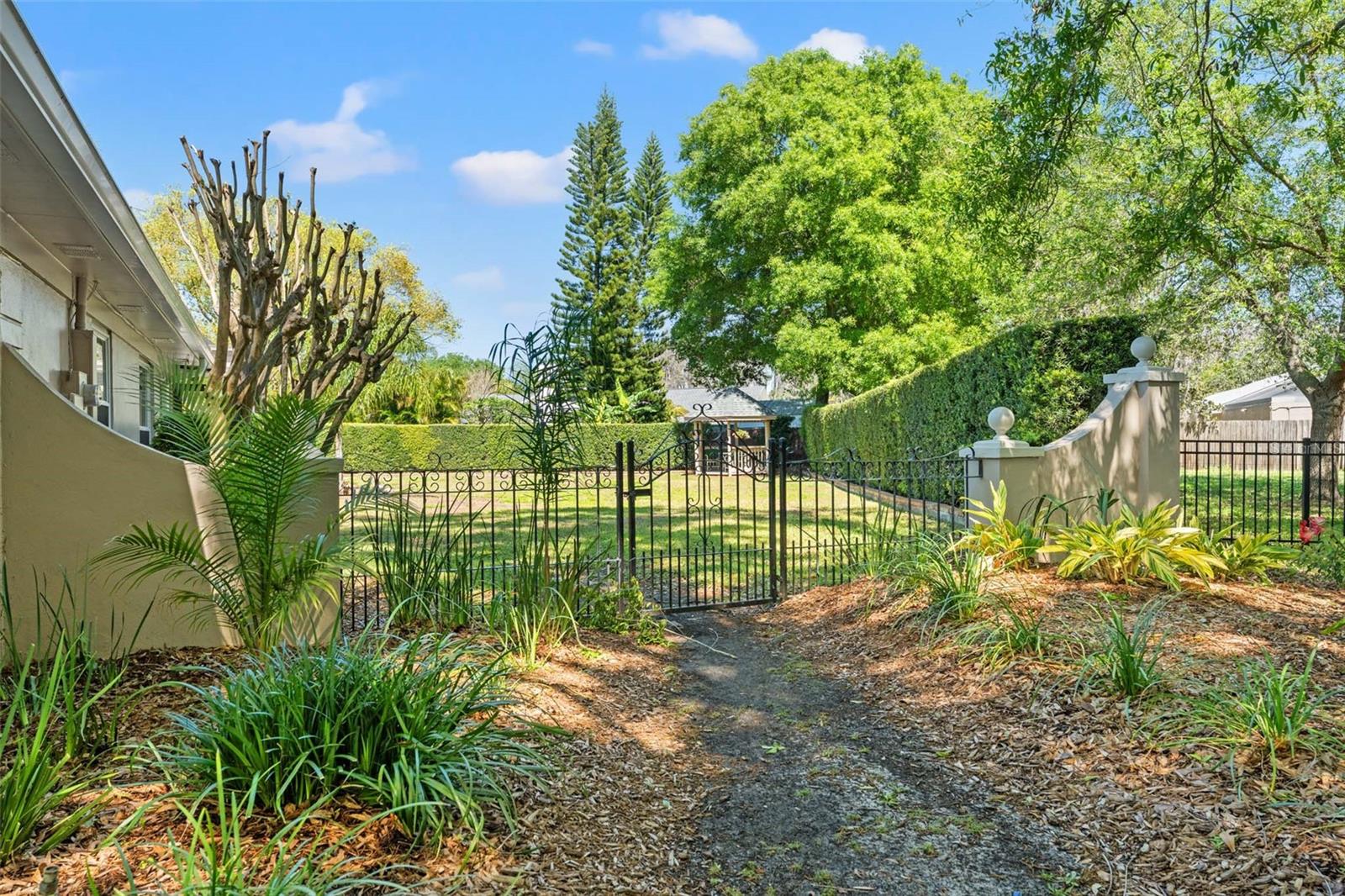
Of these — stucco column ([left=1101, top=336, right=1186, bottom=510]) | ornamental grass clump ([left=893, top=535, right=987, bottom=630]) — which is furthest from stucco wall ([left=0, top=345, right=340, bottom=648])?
stucco column ([left=1101, top=336, right=1186, bottom=510])

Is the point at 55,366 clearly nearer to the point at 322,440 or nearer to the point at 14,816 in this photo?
the point at 322,440

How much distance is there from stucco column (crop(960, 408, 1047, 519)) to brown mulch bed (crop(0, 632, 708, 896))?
173 inches

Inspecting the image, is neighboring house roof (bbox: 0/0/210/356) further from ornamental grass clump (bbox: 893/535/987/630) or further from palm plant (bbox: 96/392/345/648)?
ornamental grass clump (bbox: 893/535/987/630)

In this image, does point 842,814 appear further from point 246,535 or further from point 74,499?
point 74,499

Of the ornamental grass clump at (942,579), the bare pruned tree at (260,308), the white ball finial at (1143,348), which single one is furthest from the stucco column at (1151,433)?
the bare pruned tree at (260,308)

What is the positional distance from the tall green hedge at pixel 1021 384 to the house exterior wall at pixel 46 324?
8095mm

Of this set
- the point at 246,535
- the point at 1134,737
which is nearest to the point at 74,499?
the point at 246,535

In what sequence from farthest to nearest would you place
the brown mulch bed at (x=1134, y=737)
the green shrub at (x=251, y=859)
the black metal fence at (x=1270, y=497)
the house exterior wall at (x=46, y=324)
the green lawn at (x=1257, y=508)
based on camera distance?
the green lawn at (x=1257, y=508) → the black metal fence at (x=1270, y=497) → the house exterior wall at (x=46, y=324) → the brown mulch bed at (x=1134, y=737) → the green shrub at (x=251, y=859)

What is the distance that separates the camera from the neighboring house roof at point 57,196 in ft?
12.0

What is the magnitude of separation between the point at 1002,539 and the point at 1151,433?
2293 mm

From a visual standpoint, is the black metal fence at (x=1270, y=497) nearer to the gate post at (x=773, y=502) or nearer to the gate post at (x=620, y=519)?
the gate post at (x=773, y=502)

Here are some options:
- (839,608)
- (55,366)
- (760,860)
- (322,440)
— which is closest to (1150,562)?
(839,608)

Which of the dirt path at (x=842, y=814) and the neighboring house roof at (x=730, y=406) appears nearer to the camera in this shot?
the dirt path at (x=842, y=814)

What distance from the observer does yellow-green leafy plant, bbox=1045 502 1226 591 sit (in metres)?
6.46
